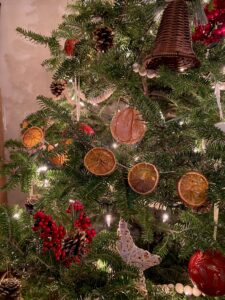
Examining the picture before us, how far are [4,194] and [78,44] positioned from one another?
112 centimetres

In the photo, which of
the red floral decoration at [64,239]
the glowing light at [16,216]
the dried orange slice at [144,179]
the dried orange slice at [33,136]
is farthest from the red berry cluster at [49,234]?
the dried orange slice at [144,179]

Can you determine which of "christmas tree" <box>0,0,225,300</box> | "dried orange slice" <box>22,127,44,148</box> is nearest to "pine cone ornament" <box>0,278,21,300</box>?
"christmas tree" <box>0,0,225,300</box>

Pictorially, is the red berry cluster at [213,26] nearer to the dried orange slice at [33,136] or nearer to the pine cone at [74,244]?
the dried orange slice at [33,136]

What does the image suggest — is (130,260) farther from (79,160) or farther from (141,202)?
(79,160)

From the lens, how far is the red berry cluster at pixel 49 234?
35.0 inches

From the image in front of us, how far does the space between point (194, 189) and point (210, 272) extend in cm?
18

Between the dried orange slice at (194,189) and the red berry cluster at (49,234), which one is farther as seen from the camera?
the red berry cluster at (49,234)

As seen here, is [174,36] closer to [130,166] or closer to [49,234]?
[130,166]

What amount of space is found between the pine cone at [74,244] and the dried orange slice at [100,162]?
0.83ft

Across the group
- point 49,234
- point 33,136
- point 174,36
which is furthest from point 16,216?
point 174,36

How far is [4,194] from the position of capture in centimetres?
180

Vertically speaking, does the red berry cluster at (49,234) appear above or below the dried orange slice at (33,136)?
below

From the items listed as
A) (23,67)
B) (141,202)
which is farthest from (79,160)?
(23,67)

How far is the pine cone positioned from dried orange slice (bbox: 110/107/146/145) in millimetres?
286
